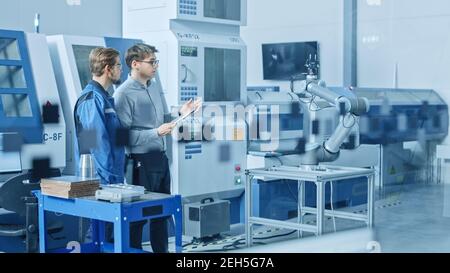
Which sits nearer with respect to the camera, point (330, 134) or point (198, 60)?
point (330, 134)

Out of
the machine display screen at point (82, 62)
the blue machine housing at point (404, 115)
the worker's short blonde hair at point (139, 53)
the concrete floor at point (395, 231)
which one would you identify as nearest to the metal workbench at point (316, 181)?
the concrete floor at point (395, 231)

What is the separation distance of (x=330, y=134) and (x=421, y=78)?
→ 61 cm

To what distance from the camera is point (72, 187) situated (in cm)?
214

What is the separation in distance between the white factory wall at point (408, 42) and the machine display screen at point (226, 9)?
803 mm

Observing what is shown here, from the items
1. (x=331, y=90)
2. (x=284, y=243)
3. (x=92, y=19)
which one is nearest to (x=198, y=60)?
(x=331, y=90)

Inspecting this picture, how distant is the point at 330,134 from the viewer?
307cm

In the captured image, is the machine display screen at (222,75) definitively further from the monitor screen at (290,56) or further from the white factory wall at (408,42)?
the white factory wall at (408,42)

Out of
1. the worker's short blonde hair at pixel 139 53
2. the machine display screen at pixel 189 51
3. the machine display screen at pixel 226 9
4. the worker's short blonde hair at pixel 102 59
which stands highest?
the machine display screen at pixel 226 9

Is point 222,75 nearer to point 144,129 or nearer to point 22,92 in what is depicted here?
point 144,129

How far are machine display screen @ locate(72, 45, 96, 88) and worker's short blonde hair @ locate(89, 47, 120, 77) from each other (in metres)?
0.45

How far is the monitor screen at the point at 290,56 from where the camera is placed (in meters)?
2.63

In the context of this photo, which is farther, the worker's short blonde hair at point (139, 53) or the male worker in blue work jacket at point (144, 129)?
the worker's short blonde hair at point (139, 53)

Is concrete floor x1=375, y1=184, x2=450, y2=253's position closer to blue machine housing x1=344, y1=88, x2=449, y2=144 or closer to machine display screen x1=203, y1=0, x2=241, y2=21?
blue machine housing x1=344, y1=88, x2=449, y2=144
